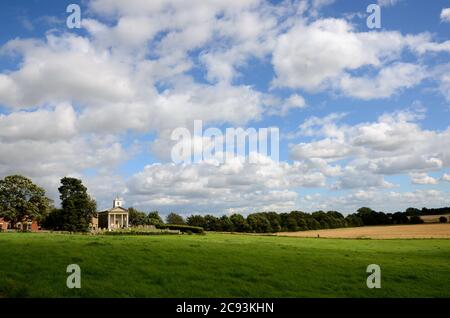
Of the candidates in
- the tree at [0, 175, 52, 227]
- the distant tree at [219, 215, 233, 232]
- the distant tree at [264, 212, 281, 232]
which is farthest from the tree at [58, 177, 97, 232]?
the distant tree at [264, 212, 281, 232]

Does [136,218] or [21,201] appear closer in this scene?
[21,201]

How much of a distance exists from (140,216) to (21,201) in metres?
84.8

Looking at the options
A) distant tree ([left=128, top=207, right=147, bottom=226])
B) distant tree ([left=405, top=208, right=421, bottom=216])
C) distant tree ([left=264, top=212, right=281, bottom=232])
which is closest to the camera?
distant tree ([left=264, top=212, right=281, bottom=232])

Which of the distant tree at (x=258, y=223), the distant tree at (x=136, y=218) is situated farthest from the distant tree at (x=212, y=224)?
the distant tree at (x=136, y=218)

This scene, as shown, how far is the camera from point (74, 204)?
88000 millimetres

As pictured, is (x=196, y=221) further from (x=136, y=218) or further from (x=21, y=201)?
(x=21, y=201)

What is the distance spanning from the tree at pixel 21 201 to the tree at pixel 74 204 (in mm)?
10980

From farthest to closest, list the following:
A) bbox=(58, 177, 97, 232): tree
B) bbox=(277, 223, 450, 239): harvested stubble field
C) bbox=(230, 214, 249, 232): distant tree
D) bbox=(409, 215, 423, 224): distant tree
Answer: bbox=(409, 215, 423, 224): distant tree → bbox=(230, 214, 249, 232): distant tree → bbox=(277, 223, 450, 239): harvested stubble field → bbox=(58, 177, 97, 232): tree

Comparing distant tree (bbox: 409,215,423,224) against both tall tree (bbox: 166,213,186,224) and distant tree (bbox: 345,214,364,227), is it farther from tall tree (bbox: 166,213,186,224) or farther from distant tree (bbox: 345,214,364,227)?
tall tree (bbox: 166,213,186,224)

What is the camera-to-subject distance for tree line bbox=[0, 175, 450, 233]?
88.2 m

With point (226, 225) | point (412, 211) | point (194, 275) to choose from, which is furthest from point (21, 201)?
point (412, 211)
